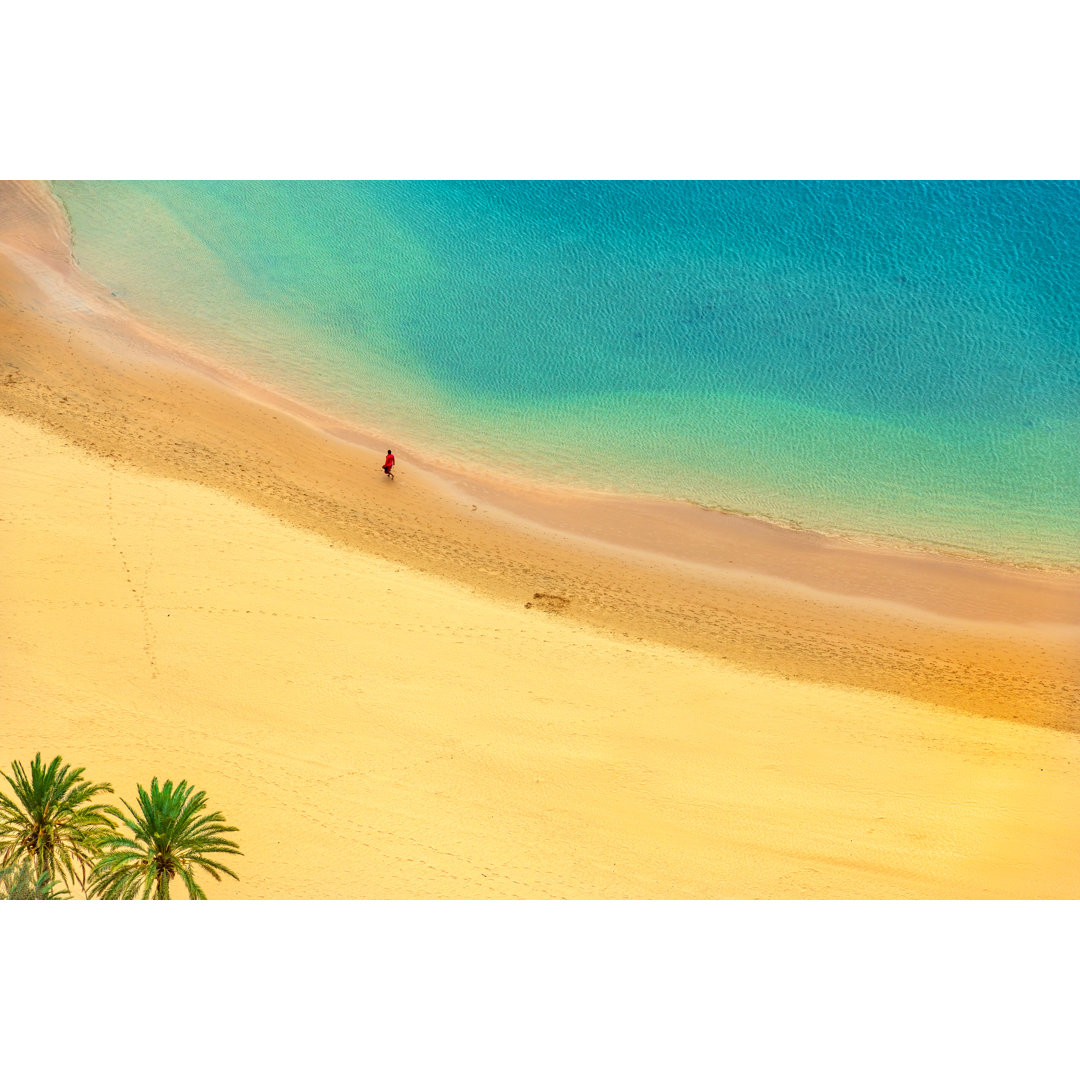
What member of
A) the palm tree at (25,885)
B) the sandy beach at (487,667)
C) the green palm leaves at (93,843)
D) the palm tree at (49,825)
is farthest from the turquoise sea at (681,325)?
the palm tree at (25,885)

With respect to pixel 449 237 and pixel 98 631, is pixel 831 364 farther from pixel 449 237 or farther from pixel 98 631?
pixel 98 631

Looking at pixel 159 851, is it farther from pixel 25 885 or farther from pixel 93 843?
pixel 25 885

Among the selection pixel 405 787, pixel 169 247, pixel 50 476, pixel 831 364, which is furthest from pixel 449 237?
pixel 405 787

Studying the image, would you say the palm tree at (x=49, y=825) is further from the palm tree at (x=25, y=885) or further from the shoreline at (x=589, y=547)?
the shoreline at (x=589, y=547)

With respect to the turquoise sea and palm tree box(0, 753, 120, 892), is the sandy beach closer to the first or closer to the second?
the turquoise sea

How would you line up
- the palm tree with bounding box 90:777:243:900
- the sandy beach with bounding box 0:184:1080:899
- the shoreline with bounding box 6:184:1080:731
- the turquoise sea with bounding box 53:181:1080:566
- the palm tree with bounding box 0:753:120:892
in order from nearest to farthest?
the palm tree with bounding box 90:777:243:900, the palm tree with bounding box 0:753:120:892, the sandy beach with bounding box 0:184:1080:899, the shoreline with bounding box 6:184:1080:731, the turquoise sea with bounding box 53:181:1080:566

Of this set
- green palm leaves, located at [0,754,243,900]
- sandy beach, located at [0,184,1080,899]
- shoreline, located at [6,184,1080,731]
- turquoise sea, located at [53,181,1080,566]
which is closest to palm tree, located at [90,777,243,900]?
green palm leaves, located at [0,754,243,900]
